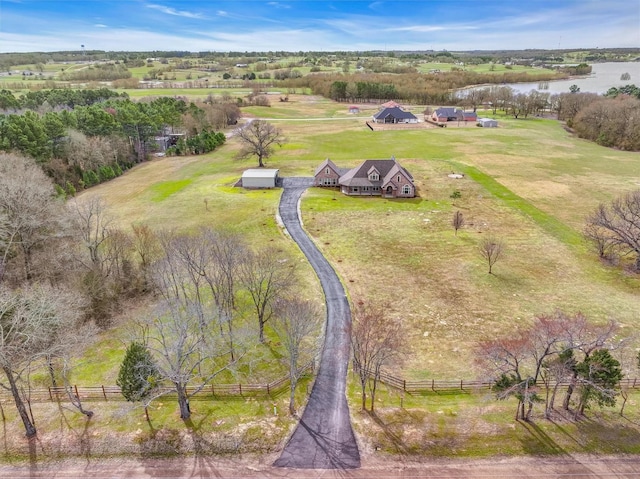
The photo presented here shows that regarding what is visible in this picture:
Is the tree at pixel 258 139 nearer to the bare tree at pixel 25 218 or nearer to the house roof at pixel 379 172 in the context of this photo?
the house roof at pixel 379 172

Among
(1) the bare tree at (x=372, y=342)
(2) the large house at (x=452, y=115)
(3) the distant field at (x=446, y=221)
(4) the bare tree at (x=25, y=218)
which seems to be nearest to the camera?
(1) the bare tree at (x=372, y=342)

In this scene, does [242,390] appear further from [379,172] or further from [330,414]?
[379,172]

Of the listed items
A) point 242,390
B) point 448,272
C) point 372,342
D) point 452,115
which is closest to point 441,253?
point 448,272

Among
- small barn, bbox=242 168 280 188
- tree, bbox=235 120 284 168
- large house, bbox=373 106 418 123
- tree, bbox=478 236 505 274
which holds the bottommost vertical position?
tree, bbox=478 236 505 274

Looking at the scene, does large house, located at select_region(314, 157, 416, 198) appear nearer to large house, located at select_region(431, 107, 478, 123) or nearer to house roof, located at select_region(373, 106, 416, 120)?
house roof, located at select_region(373, 106, 416, 120)

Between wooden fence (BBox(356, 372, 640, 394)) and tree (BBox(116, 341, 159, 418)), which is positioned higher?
tree (BBox(116, 341, 159, 418))

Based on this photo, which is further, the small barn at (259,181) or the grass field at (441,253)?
the small barn at (259,181)

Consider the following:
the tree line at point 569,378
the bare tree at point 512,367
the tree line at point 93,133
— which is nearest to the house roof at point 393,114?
the tree line at point 93,133

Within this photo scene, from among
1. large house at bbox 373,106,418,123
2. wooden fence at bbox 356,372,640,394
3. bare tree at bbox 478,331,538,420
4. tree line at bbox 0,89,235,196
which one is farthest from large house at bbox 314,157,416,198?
large house at bbox 373,106,418,123
